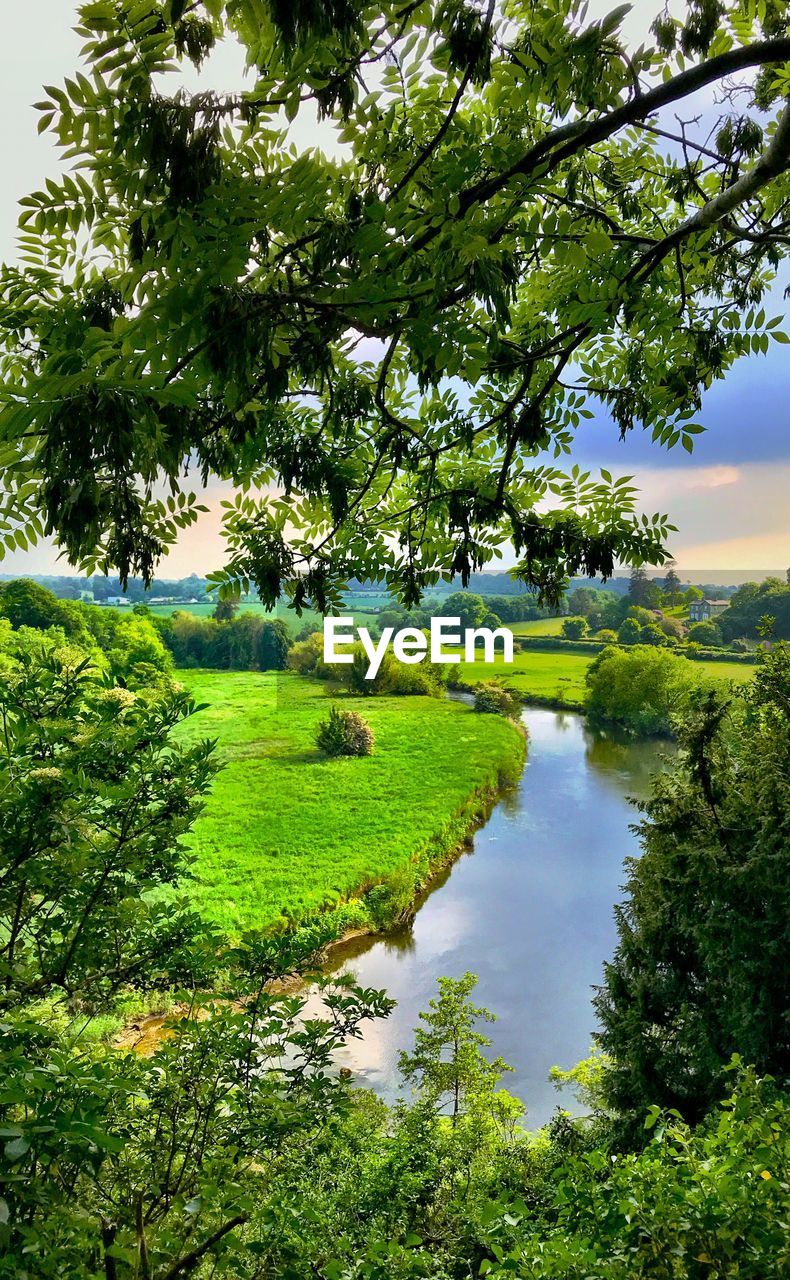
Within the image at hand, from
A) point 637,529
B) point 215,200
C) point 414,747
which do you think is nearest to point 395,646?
point 414,747

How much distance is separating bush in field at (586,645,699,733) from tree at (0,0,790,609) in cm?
1125

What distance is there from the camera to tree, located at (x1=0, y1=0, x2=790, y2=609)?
75cm

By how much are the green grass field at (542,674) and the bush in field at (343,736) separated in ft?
10.3

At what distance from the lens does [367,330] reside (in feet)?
3.84

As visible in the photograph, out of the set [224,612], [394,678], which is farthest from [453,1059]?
[394,678]

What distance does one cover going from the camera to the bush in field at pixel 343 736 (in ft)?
51.2

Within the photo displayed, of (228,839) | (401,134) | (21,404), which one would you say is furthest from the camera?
(228,839)

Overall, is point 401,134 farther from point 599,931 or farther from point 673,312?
point 599,931

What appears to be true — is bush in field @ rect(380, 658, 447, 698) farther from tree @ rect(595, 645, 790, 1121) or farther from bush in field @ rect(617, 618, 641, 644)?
tree @ rect(595, 645, 790, 1121)

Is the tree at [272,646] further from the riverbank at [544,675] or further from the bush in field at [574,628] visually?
the bush in field at [574,628]

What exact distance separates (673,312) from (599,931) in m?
9.60

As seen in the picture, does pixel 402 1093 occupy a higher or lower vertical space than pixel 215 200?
lower

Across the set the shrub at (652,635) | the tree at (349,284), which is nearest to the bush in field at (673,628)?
the shrub at (652,635)

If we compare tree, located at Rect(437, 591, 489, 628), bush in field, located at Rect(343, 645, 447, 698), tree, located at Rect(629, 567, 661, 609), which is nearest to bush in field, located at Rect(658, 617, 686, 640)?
tree, located at Rect(629, 567, 661, 609)
